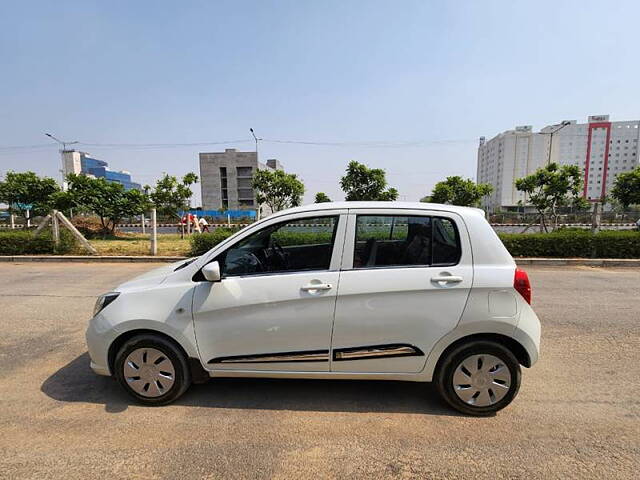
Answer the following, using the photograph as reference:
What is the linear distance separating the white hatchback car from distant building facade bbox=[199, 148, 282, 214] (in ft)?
233

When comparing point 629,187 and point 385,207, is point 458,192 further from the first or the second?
point 385,207

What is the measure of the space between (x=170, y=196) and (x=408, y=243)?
816 inches

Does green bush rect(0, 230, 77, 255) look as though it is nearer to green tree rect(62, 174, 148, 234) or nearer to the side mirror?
green tree rect(62, 174, 148, 234)

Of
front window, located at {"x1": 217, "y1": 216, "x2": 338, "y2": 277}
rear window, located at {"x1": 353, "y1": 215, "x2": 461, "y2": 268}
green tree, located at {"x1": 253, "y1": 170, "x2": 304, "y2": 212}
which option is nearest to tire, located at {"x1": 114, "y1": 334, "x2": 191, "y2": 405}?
Answer: front window, located at {"x1": 217, "y1": 216, "x2": 338, "y2": 277}

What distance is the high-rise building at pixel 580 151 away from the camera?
99.8 m

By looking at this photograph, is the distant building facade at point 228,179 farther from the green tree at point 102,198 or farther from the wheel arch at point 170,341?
the wheel arch at point 170,341

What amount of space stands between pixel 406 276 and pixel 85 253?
11759mm

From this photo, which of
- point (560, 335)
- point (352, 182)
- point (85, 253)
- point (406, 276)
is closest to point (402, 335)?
point (406, 276)

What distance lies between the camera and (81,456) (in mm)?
2225

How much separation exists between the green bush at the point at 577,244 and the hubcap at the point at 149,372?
9.72 meters

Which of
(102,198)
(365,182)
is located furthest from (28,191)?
(365,182)

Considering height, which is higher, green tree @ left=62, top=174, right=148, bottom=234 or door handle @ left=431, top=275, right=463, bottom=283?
green tree @ left=62, top=174, right=148, bottom=234

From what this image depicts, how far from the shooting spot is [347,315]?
8.34ft

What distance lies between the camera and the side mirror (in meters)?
2.52
